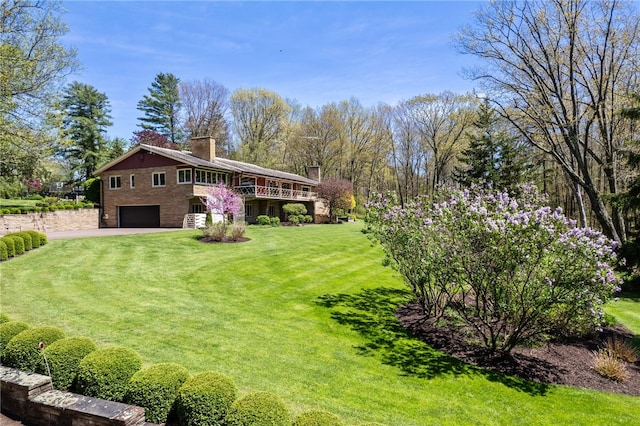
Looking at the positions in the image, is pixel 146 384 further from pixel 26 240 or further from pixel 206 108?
pixel 206 108

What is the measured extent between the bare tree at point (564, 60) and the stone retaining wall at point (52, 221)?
2805cm

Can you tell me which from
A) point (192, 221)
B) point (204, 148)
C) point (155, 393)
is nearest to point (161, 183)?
point (192, 221)

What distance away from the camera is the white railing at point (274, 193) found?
31.1 metres

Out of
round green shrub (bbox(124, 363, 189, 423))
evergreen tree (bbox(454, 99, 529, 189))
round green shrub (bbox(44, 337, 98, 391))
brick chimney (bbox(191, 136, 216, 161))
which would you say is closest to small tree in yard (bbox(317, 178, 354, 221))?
brick chimney (bbox(191, 136, 216, 161))

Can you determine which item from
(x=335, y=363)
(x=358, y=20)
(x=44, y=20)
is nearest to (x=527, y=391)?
(x=335, y=363)

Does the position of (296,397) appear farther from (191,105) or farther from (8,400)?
(191,105)

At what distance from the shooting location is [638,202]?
12.8 meters

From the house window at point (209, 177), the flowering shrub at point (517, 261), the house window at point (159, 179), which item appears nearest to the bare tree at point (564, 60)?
the flowering shrub at point (517, 261)

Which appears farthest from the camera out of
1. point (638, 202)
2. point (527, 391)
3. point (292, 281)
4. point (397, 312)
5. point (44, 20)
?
point (44, 20)

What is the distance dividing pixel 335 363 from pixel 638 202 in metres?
13.4

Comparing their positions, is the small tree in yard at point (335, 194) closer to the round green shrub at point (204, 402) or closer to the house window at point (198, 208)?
the house window at point (198, 208)

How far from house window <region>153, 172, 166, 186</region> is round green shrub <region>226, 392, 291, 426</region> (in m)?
26.8

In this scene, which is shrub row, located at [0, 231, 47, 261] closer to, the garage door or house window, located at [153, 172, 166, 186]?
house window, located at [153, 172, 166, 186]

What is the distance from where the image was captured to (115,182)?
29312 mm
